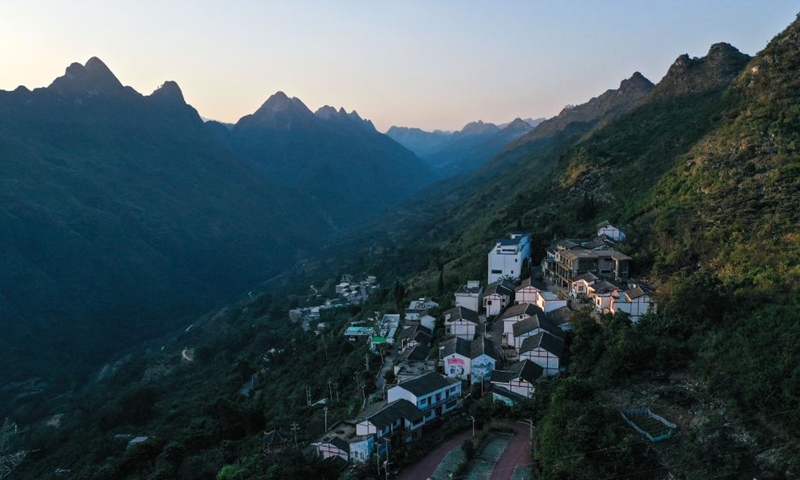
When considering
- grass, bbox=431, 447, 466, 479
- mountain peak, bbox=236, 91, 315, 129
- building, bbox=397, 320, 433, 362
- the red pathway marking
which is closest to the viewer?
the red pathway marking

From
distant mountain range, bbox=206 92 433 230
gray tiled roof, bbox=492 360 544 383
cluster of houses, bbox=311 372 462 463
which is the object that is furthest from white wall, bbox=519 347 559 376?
distant mountain range, bbox=206 92 433 230

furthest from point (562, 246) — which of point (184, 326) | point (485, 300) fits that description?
point (184, 326)

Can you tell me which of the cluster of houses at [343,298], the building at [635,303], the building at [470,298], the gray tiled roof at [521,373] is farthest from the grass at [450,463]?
the cluster of houses at [343,298]

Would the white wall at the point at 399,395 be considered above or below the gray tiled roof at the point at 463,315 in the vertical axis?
below

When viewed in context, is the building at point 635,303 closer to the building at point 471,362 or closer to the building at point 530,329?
the building at point 530,329

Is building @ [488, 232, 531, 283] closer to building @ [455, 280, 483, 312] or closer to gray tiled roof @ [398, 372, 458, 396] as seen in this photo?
building @ [455, 280, 483, 312]

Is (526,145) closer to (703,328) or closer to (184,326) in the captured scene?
(184,326)
